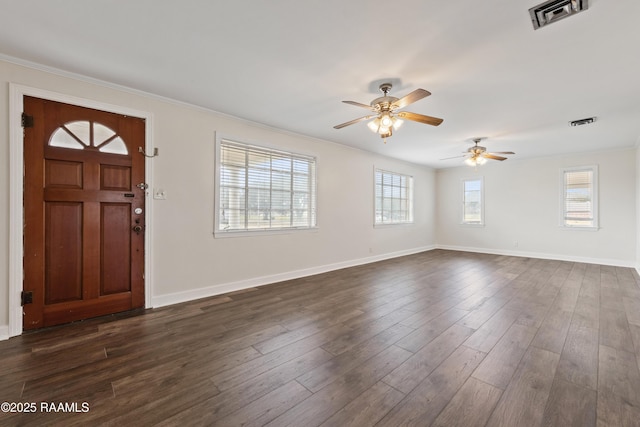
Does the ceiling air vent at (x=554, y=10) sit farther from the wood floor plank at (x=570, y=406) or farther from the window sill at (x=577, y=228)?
the window sill at (x=577, y=228)

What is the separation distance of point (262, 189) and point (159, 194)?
1.47 metres

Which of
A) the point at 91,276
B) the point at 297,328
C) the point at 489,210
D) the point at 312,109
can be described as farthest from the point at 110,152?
the point at 489,210

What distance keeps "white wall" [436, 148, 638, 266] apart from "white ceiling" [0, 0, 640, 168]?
292 cm

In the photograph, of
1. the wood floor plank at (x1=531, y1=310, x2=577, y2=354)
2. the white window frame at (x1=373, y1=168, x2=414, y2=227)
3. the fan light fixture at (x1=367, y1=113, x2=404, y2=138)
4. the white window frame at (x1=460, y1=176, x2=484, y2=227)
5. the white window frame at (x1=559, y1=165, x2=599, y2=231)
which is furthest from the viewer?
the white window frame at (x1=460, y1=176, x2=484, y2=227)

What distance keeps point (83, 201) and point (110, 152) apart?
601 millimetres

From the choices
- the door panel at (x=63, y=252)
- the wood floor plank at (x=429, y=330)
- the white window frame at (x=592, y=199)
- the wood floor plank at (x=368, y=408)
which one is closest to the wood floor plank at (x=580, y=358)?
the wood floor plank at (x=429, y=330)

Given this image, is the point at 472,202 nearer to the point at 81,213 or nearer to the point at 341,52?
the point at 341,52

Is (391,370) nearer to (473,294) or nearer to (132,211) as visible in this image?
(473,294)

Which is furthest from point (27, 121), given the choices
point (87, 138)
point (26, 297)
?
point (26, 297)

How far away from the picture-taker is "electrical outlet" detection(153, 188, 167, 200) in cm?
321

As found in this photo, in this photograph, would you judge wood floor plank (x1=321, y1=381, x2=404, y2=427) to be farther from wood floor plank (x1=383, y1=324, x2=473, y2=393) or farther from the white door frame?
the white door frame

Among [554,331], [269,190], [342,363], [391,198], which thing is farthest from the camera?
[391,198]

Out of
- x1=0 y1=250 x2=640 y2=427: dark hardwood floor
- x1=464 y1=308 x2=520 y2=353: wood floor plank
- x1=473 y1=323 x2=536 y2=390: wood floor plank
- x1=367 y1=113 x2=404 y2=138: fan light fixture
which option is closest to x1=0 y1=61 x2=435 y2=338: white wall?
x1=0 y1=250 x2=640 y2=427: dark hardwood floor

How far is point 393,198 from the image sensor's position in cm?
694
